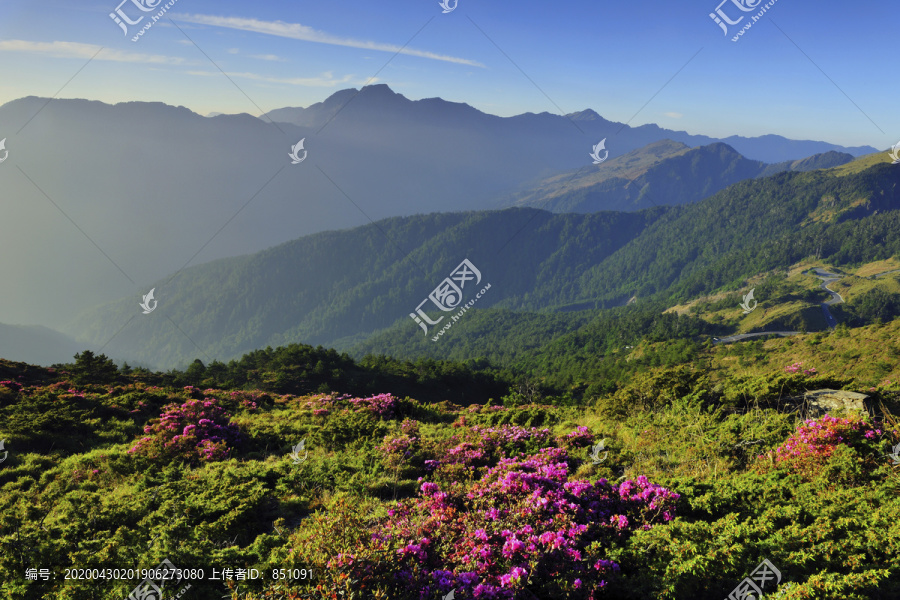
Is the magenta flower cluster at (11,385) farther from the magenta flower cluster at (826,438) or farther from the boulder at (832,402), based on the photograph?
the boulder at (832,402)

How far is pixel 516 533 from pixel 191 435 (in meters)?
10.3

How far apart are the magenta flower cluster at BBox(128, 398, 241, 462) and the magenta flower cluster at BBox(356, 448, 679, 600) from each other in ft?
24.8

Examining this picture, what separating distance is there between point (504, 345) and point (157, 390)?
119 m

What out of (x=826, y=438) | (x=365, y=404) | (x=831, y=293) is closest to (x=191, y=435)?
(x=365, y=404)

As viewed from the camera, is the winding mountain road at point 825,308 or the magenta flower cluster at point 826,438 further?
the winding mountain road at point 825,308

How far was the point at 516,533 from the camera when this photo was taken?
17.6ft

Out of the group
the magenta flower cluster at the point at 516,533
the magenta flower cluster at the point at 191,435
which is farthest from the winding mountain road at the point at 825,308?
the magenta flower cluster at the point at 191,435

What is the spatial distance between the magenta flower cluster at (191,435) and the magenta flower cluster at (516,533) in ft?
24.8

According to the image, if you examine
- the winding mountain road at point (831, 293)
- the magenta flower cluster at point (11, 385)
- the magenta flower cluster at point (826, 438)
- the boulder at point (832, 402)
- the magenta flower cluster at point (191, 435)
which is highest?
the magenta flower cluster at point (11, 385)

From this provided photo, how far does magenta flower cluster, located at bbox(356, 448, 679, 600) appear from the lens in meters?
4.62

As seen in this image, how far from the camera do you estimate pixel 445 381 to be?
114 feet

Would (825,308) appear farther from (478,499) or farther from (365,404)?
(478,499)

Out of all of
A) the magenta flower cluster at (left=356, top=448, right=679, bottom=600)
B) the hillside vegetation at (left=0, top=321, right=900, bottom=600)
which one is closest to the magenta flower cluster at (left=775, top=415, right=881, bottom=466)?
the hillside vegetation at (left=0, top=321, right=900, bottom=600)

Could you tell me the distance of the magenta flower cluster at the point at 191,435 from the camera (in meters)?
11.2
